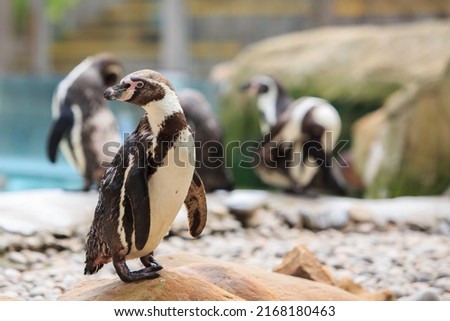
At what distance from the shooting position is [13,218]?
2174 mm

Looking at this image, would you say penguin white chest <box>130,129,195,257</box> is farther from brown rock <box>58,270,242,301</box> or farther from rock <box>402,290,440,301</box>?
→ rock <box>402,290,440,301</box>

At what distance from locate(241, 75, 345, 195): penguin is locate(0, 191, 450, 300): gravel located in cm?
40

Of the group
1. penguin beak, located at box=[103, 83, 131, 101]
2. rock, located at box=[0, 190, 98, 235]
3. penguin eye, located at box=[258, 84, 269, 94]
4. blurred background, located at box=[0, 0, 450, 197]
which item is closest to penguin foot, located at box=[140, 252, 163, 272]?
penguin beak, located at box=[103, 83, 131, 101]

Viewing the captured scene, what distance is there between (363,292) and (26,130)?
2188 millimetres

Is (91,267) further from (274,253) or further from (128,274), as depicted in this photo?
(274,253)

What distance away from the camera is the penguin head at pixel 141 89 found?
1.27 m

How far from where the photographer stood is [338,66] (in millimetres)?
4551

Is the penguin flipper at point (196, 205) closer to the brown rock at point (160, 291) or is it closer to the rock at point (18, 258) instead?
the brown rock at point (160, 291)

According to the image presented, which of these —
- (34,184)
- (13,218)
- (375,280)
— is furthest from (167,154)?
(34,184)

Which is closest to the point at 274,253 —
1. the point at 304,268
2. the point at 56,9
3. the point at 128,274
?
the point at 304,268

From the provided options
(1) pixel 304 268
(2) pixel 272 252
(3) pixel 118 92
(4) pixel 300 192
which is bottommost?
(4) pixel 300 192

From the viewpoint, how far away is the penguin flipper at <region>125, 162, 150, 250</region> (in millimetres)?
1291

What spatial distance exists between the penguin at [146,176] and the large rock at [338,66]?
2390 mm
